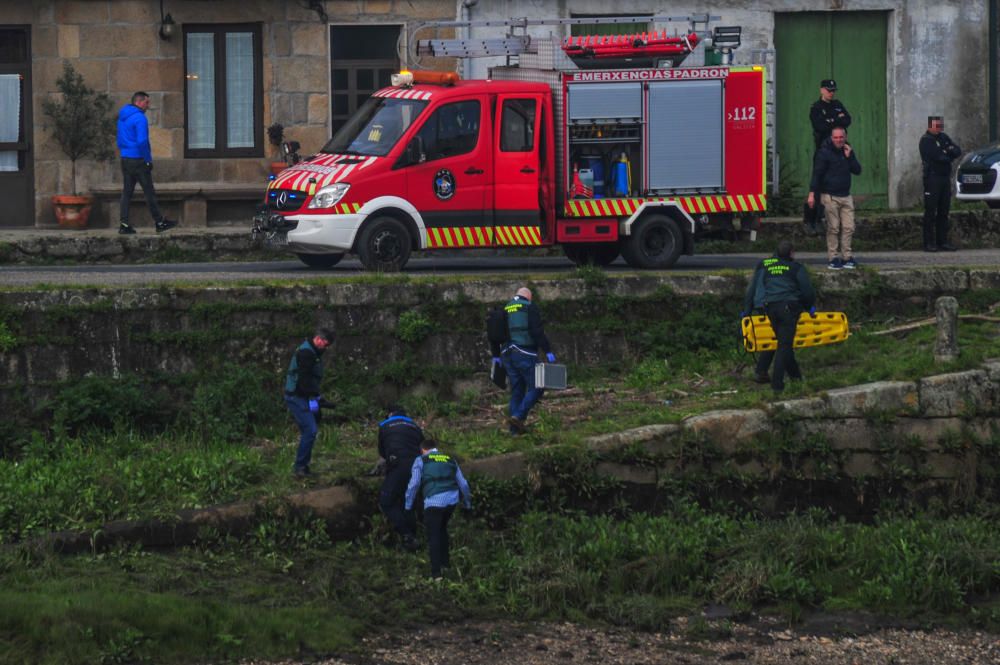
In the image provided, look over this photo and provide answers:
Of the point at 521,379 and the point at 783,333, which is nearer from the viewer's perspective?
the point at 521,379

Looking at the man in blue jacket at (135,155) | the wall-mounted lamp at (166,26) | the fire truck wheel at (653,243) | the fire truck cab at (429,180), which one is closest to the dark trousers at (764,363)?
the fire truck wheel at (653,243)

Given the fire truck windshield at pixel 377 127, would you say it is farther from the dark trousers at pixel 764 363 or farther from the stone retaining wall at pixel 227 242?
the dark trousers at pixel 764 363

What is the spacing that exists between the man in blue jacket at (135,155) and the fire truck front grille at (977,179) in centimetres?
1080

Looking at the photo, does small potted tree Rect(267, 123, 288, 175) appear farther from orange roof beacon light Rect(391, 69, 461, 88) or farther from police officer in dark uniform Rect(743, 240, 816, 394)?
police officer in dark uniform Rect(743, 240, 816, 394)

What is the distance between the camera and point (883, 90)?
2662 cm

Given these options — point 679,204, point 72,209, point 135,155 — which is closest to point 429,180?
point 679,204

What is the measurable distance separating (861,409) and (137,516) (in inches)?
260

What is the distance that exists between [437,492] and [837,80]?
14322mm

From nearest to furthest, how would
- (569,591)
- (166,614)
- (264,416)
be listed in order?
(166,614)
(569,591)
(264,416)

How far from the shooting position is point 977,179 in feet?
80.1

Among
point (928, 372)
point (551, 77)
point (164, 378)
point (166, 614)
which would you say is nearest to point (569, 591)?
point (166, 614)

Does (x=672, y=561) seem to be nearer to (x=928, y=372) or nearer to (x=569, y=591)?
(x=569, y=591)

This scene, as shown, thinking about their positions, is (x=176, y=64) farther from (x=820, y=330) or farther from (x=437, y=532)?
(x=437, y=532)

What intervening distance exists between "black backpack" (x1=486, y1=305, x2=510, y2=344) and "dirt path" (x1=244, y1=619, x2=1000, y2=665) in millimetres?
3558
